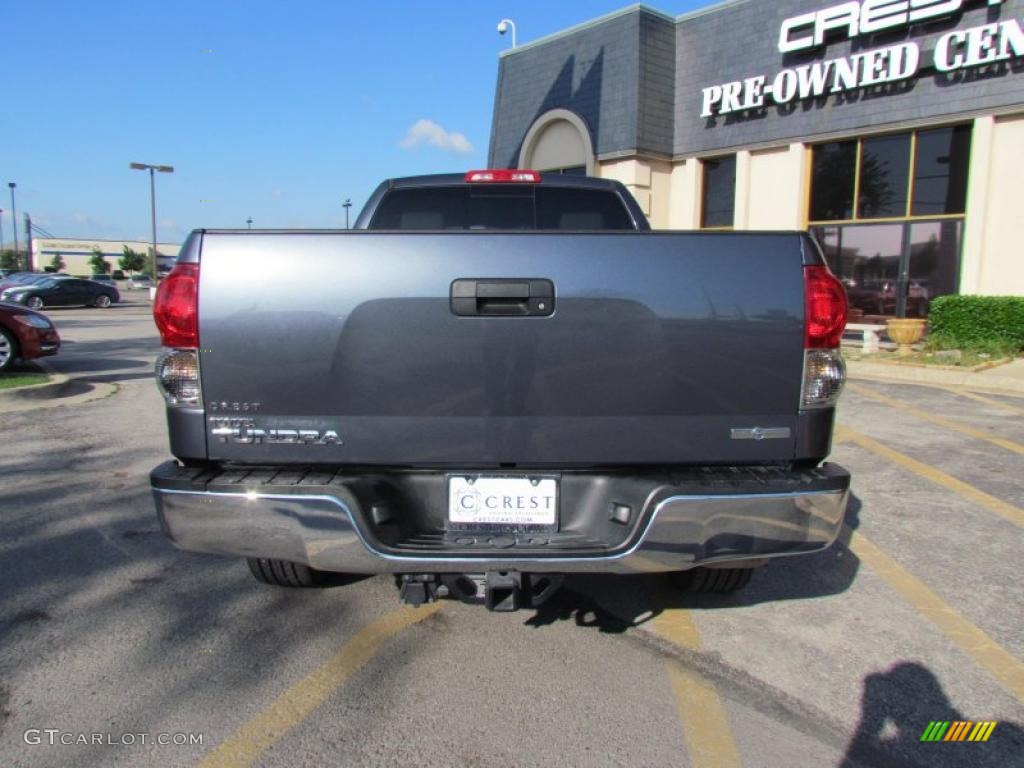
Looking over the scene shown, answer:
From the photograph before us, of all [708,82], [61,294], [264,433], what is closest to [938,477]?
[264,433]

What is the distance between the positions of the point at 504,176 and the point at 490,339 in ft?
6.63

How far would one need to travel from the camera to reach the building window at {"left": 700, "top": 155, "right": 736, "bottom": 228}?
56.1 ft

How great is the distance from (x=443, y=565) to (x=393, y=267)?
1.02m

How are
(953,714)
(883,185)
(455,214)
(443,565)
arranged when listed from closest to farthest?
(443,565) → (953,714) → (455,214) → (883,185)

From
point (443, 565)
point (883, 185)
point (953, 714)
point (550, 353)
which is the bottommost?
point (953, 714)

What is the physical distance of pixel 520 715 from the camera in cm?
258

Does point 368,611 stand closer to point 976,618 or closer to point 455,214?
point 455,214

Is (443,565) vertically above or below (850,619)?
above

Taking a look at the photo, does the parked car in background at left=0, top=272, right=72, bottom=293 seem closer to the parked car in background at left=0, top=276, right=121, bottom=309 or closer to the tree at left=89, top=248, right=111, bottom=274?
the parked car in background at left=0, top=276, right=121, bottom=309

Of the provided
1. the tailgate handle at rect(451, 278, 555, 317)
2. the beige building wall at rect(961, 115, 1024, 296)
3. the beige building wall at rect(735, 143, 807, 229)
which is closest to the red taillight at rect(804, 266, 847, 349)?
the tailgate handle at rect(451, 278, 555, 317)

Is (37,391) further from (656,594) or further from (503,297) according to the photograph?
(503,297)

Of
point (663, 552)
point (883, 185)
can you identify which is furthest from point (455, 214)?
point (883, 185)

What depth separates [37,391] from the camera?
8.67m

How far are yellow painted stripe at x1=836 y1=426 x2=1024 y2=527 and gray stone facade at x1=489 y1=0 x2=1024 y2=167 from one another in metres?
9.24
